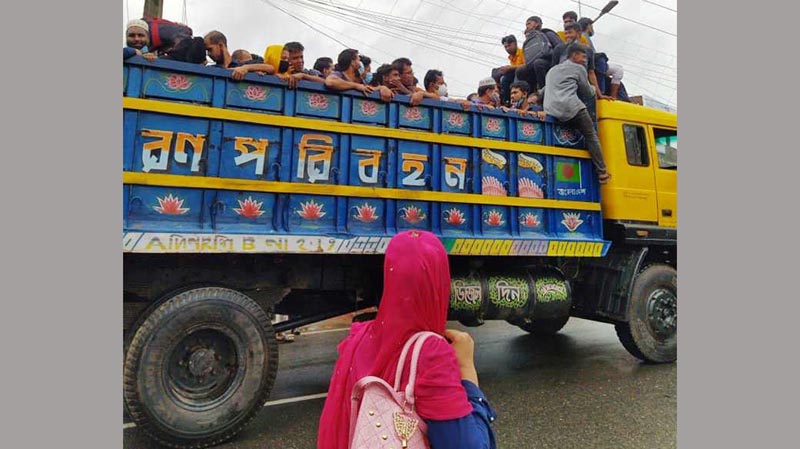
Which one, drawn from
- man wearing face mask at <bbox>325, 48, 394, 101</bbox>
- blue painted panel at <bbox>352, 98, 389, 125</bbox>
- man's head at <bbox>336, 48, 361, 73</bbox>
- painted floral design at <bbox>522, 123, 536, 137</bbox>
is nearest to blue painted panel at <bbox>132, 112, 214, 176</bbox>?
man wearing face mask at <bbox>325, 48, 394, 101</bbox>

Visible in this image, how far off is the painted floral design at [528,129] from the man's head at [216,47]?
240cm

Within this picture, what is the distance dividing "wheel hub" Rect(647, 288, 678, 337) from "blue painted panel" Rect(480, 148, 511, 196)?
1956mm

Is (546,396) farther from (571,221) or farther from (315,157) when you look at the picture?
(315,157)

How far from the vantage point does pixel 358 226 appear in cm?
340

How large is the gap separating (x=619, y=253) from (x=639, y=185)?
66cm

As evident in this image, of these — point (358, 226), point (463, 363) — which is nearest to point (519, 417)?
point (358, 226)

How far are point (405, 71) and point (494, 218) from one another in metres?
1.42

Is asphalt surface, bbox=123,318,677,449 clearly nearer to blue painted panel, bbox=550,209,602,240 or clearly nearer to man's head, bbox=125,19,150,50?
blue painted panel, bbox=550,209,602,240

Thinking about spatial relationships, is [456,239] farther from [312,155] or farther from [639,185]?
[639,185]

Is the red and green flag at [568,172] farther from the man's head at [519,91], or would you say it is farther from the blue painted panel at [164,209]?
the blue painted panel at [164,209]

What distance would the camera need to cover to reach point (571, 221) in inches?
168

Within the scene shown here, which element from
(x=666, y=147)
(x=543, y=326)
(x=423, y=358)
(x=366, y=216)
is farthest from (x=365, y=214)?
(x=543, y=326)

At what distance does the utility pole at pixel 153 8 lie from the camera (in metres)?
3.92

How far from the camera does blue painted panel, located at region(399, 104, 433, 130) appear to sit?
3629 millimetres
